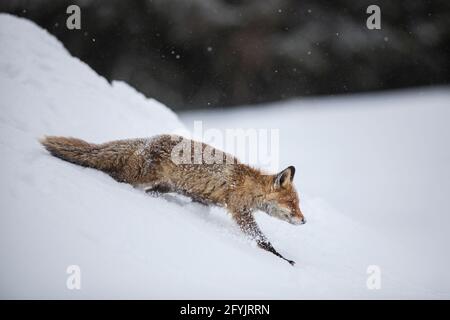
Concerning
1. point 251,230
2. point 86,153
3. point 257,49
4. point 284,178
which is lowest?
point 251,230

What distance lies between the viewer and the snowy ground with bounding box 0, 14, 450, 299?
14.7ft

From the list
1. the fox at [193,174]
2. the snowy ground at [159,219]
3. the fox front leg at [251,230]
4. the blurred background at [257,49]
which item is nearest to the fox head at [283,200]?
the fox at [193,174]

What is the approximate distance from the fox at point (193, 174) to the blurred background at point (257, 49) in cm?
1122

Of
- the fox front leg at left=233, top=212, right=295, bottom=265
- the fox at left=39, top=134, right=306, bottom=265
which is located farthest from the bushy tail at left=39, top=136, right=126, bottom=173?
the fox front leg at left=233, top=212, right=295, bottom=265

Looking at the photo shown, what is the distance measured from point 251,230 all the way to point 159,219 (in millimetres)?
1205

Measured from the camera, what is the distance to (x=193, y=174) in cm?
600

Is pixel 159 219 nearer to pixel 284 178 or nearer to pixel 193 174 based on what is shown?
pixel 193 174

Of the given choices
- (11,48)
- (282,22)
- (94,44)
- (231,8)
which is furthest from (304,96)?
(11,48)

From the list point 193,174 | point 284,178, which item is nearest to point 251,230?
point 284,178

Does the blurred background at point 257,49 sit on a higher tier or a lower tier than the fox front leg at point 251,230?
higher

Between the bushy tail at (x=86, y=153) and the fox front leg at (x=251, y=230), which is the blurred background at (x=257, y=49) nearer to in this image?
the bushy tail at (x=86, y=153)

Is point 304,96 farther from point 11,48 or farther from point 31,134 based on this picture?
point 31,134

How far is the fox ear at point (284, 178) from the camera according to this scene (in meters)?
6.02

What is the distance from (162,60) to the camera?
675 inches
